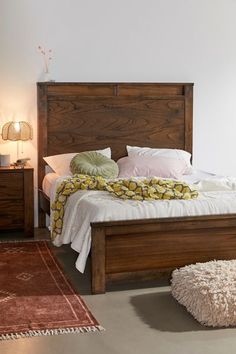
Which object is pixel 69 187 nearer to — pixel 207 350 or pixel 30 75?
pixel 30 75

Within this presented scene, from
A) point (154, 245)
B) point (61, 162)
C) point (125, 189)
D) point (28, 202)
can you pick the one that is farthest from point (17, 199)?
point (154, 245)

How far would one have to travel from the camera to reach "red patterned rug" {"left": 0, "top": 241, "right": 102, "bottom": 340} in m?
2.94

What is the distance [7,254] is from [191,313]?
1.86 meters

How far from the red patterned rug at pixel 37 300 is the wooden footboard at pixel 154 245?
29cm

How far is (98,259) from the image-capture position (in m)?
3.45

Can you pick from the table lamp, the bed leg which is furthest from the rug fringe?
the table lamp

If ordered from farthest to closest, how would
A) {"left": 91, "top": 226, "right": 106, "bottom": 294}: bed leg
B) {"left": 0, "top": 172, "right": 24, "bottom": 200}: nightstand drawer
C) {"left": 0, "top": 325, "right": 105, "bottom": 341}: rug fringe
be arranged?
1. {"left": 0, "top": 172, "right": 24, "bottom": 200}: nightstand drawer
2. {"left": 91, "top": 226, "right": 106, "bottom": 294}: bed leg
3. {"left": 0, "top": 325, "right": 105, "bottom": 341}: rug fringe

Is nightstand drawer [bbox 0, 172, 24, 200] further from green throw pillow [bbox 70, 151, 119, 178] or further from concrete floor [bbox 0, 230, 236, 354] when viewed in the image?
→ concrete floor [bbox 0, 230, 236, 354]

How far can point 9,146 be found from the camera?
5324 millimetres

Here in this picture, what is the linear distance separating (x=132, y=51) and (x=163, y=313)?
10.4 feet

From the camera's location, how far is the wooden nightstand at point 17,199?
4.92 metres

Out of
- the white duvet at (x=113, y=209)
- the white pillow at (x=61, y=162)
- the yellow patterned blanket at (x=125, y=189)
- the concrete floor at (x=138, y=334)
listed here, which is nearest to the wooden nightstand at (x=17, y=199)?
the white pillow at (x=61, y=162)

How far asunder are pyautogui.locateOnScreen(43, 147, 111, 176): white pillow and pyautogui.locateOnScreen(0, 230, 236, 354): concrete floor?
5.80ft

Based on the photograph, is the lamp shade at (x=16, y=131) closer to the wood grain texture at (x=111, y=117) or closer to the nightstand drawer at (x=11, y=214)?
the wood grain texture at (x=111, y=117)
